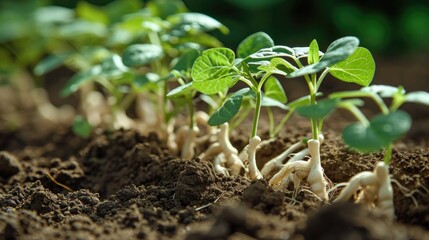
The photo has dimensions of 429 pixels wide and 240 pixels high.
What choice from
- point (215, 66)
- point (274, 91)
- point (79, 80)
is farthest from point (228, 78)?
point (79, 80)

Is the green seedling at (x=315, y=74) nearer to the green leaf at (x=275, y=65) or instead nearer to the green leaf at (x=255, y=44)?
the green leaf at (x=275, y=65)

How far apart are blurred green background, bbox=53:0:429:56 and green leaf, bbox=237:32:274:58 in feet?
7.45

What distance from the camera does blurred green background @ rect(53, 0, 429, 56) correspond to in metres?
3.88

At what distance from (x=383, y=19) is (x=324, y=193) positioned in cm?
281

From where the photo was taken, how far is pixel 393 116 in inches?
47.6

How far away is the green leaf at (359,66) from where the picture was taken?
1497 mm

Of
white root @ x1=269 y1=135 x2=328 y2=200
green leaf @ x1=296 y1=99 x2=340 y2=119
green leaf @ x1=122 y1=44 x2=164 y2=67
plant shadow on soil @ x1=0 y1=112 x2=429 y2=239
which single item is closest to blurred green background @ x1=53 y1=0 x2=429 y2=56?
plant shadow on soil @ x1=0 y1=112 x2=429 y2=239

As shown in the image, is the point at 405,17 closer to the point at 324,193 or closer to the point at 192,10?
the point at 192,10

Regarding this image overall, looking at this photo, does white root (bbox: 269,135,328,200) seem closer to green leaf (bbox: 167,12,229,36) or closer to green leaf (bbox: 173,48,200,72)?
green leaf (bbox: 173,48,200,72)

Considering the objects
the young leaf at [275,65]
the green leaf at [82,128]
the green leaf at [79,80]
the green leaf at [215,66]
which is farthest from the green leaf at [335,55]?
the green leaf at [82,128]

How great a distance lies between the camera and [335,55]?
4.39 ft

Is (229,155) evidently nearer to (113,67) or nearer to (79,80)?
(113,67)

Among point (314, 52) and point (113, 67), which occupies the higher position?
point (314, 52)

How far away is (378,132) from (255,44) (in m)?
0.58
